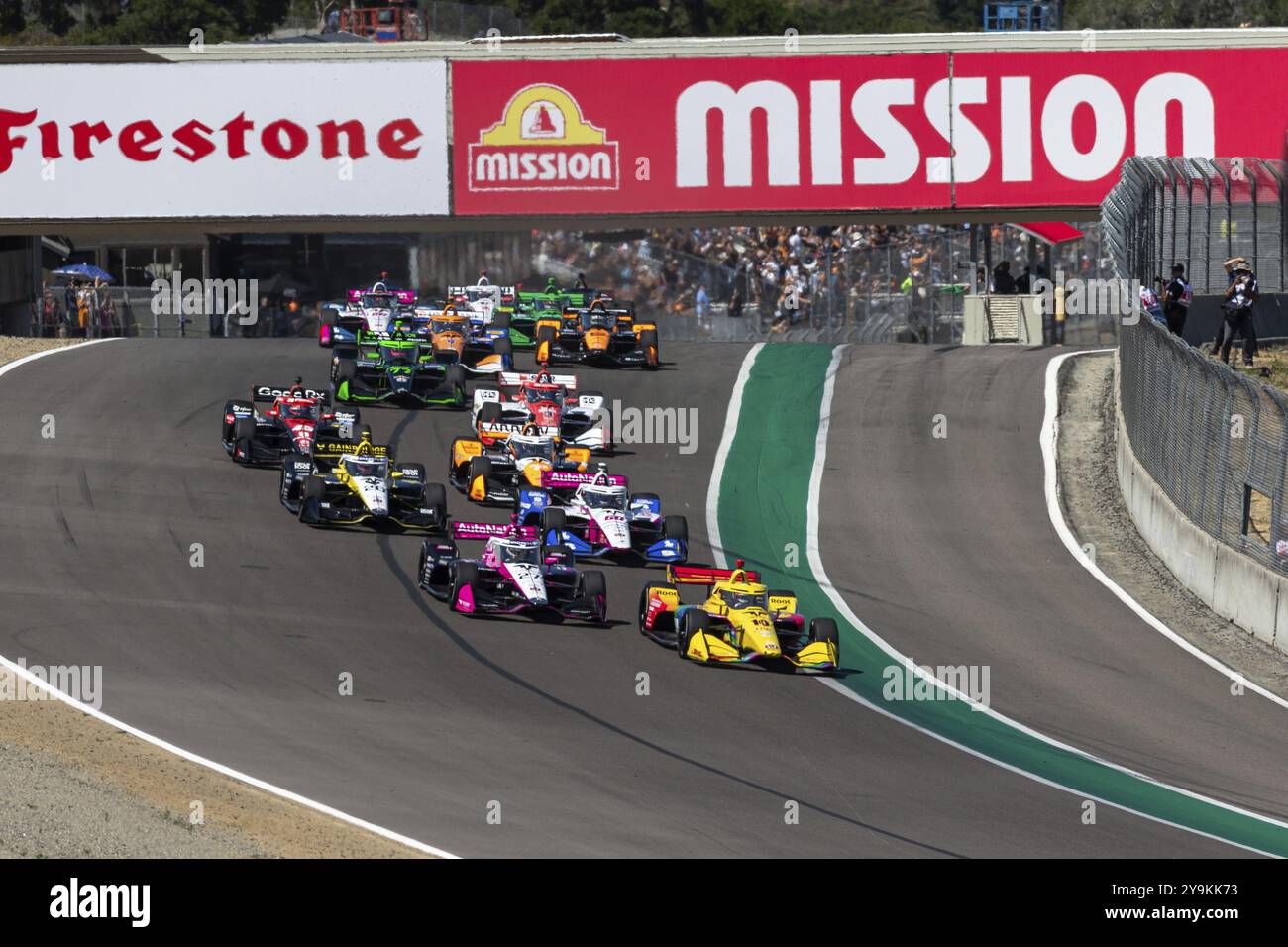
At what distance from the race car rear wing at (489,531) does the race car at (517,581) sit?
3 centimetres

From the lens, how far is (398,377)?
1210 inches

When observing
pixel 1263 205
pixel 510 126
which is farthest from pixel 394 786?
pixel 510 126

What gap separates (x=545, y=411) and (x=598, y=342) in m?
6.04

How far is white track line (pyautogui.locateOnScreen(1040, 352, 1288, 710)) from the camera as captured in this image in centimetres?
1942

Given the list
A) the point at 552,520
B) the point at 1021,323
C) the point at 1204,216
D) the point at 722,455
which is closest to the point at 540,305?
the point at 722,455

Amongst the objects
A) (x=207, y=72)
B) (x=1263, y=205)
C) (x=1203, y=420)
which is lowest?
(x=1203, y=420)

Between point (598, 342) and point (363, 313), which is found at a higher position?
point (363, 313)

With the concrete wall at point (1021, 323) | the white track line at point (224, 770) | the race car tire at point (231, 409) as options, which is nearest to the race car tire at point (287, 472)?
the race car tire at point (231, 409)

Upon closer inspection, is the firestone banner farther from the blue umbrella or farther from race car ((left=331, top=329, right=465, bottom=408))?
race car ((left=331, top=329, right=465, bottom=408))

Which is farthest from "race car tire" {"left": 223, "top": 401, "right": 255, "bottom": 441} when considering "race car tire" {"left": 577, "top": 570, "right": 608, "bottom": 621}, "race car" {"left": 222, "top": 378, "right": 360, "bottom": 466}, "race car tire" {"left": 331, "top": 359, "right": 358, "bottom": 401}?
"race car tire" {"left": 577, "top": 570, "right": 608, "bottom": 621}

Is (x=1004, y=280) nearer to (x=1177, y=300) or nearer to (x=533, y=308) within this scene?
(x=533, y=308)
